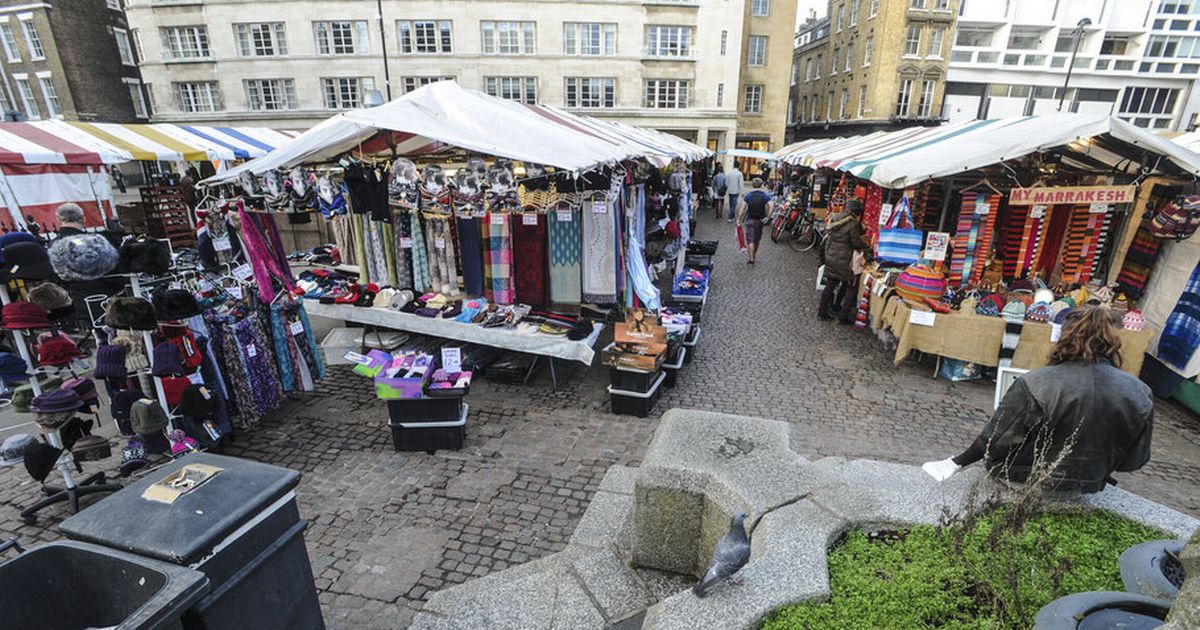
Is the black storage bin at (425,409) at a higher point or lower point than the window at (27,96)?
lower

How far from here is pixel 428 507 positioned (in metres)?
4.48

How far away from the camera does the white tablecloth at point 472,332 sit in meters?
6.21

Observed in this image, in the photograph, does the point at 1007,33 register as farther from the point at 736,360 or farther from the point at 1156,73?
the point at 736,360

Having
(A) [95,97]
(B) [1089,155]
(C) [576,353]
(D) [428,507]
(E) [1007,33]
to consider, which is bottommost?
(D) [428,507]

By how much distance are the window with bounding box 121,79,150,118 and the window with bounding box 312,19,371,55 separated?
1552cm

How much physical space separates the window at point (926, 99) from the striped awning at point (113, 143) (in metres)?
34.2

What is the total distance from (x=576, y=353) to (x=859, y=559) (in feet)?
12.6

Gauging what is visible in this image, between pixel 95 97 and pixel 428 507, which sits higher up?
pixel 95 97

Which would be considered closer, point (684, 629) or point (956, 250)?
point (684, 629)

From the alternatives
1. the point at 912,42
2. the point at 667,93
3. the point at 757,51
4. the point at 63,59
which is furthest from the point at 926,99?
the point at 63,59

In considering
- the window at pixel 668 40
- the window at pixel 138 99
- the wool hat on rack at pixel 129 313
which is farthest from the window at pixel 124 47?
the wool hat on rack at pixel 129 313

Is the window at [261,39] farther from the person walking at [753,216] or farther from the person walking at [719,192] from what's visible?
the person walking at [753,216]

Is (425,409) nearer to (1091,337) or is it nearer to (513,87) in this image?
(1091,337)

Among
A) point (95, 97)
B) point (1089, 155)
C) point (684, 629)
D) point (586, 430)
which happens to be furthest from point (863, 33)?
point (95, 97)
